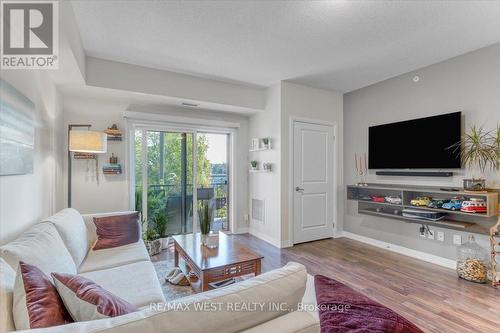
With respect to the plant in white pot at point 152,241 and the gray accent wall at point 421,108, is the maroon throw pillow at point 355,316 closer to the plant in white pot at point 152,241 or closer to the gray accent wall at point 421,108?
the gray accent wall at point 421,108

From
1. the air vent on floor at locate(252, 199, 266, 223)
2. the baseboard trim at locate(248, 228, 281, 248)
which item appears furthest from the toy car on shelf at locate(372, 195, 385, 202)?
the air vent on floor at locate(252, 199, 266, 223)

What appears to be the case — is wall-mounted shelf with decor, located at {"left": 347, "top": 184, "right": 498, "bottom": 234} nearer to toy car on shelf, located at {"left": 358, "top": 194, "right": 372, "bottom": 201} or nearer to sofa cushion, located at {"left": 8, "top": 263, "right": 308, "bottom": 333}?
toy car on shelf, located at {"left": 358, "top": 194, "right": 372, "bottom": 201}

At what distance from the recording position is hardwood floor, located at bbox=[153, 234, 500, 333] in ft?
6.49

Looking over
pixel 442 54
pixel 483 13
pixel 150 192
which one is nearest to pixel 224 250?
pixel 150 192

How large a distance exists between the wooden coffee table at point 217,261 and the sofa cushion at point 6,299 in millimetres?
1175

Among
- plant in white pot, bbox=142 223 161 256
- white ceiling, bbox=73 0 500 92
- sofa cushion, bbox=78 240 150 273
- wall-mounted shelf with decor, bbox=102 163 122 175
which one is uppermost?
white ceiling, bbox=73 0 500 92

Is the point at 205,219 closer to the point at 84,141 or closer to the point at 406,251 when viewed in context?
the point at 84,141

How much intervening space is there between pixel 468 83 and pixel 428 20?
1.21 metres

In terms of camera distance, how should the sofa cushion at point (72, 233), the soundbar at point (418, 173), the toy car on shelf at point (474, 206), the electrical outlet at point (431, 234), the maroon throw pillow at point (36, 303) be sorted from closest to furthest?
the maroon throw pillow at point (36, 303)
the sofa cushion at point (72, 233)
the toy car on shelf at point (474, 206)
the soundbar at point (418, 173)
the electrical outlet at point (431, 234)

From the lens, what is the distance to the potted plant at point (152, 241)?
3457 millimetres

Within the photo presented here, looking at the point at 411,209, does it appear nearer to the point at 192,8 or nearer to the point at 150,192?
the point at 192,8

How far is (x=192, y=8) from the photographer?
Result: 2.10 meters

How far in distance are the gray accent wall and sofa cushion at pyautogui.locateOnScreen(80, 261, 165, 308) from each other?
3.36 m

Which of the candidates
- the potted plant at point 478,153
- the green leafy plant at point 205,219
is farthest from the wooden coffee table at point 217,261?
the potted plant at point 478,153
